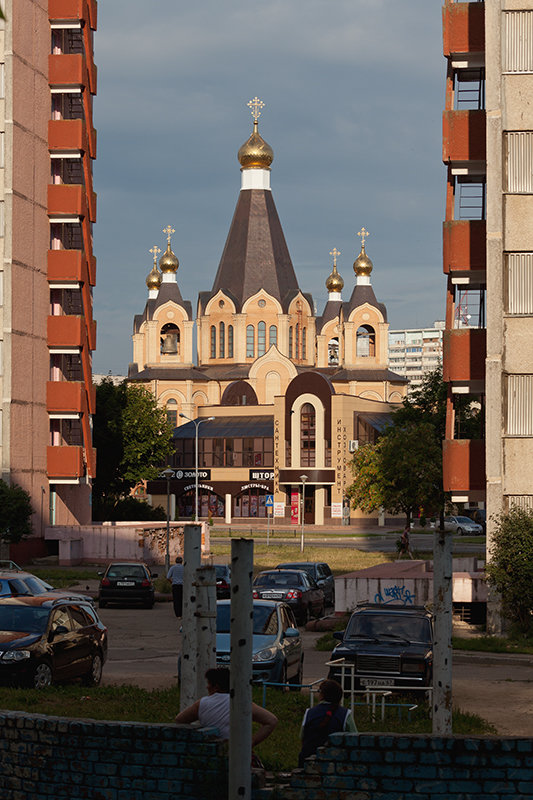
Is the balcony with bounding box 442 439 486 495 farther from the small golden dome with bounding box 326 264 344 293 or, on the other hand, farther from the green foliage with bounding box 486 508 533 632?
the small golden dome with bounding box 326 264 344 293

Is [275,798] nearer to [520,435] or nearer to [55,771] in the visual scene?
[55,771]

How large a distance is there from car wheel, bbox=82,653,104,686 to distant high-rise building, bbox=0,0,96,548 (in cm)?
3126

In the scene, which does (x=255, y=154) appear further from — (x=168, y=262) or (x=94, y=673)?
(x=94, y=673)

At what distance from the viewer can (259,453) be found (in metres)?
102

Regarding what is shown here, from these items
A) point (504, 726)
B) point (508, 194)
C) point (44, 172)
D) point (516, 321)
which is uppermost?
point (44, 172)

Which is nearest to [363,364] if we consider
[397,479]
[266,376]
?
[266,376]

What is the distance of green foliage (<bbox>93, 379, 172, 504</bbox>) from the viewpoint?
2936 inches

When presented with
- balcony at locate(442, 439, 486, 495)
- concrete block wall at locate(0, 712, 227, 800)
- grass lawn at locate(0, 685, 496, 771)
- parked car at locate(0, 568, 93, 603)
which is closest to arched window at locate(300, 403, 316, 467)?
balcony at locate(442, 439, 486, 495)

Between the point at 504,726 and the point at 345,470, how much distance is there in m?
78.8

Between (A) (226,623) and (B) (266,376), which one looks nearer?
(A) (226,623)

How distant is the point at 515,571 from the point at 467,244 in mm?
9587

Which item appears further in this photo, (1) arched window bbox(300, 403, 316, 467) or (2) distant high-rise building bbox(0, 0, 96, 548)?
(1) arched window bbox(300, 403, 316, 467)

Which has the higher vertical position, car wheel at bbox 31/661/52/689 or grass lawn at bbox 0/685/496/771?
car wheel at bbox 31/661/52/689

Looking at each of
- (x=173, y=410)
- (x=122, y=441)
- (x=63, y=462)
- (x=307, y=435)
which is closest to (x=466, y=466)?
(x=63, y=462)
